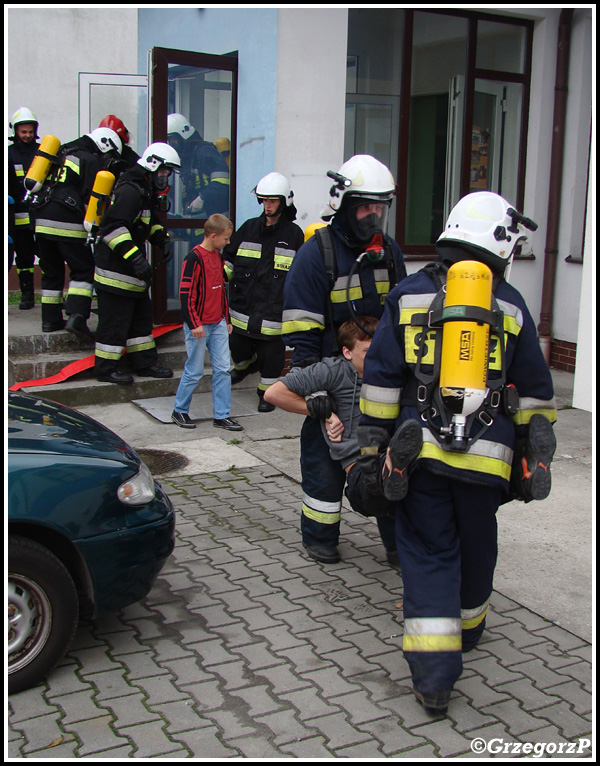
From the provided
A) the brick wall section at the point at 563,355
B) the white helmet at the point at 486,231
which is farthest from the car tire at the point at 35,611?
the brick wall section at the point at 563,355

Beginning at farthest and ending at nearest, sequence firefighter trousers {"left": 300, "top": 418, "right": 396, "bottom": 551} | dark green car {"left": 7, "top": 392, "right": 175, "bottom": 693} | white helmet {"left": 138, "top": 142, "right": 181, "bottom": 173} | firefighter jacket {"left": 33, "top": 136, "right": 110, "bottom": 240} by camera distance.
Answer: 1. firefighter jacket {"left": 33, "top": 136, "right": 110, "bottom": 240}
2. white helmet {"left": 138, "top": 142, "right": 181, "bottom": 173}
3. firefighter trousers {"left": 300, "top": 418, "right": 396, "bottom": 551}
4. dark green car {"left": 7, "top": 392, "right": 175, "bottom": 693}

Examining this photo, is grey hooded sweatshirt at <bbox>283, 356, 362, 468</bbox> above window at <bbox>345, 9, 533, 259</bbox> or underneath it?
underneath

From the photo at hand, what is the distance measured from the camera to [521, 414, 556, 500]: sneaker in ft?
11.0

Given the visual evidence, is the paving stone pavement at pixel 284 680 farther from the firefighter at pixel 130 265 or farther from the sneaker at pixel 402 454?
the firefighter at pixel 130 265

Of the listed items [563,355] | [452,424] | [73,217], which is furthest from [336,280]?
[563,355]

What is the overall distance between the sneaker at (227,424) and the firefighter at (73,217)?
6.27 feet

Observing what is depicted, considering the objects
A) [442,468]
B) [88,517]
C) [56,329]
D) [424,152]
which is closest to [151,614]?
[88,517]

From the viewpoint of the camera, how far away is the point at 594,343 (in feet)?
25.0

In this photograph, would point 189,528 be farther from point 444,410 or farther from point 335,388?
point 444,410

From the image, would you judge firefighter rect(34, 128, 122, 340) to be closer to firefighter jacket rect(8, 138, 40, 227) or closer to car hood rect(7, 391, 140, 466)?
firefighter jacket rect(8, 138, 40, 227)

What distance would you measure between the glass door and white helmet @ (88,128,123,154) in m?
0.41

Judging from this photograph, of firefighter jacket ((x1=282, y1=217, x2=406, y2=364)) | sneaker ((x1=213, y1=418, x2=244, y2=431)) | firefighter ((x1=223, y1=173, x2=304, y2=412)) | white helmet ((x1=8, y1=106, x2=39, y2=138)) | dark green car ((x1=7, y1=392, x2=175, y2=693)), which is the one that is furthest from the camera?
white helmet ((x1=8, y1=106, x2=39, y2=138))

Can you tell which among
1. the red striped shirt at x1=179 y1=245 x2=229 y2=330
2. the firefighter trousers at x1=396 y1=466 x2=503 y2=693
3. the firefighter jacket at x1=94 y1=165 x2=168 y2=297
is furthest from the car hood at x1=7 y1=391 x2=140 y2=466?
the firefighter jacket at x1=94 y1=165 x2=168 y2=297

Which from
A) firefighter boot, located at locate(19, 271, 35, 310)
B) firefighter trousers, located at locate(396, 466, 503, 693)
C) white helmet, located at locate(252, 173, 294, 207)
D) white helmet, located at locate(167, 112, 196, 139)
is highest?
white helmet, located at locate(167, 112, 196, 139)
